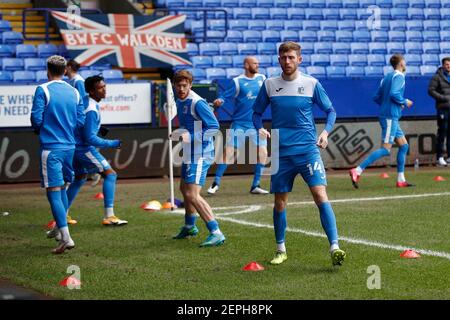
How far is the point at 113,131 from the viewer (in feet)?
61.6

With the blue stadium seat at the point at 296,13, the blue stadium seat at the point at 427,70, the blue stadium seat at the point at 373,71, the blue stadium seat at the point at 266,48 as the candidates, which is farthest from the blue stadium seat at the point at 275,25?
the blue stadium seat at the point at 427,70

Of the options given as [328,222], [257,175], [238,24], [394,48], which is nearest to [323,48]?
[394,48]

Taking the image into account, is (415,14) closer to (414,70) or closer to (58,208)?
(414,70)

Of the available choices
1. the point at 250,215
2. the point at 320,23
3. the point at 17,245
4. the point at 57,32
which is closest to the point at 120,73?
the point at 57,32

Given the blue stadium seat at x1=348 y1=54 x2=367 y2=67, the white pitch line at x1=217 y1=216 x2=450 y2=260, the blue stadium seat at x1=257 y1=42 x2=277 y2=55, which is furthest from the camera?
the blue stadium seat at x1=348 y1=54 x2=367 y2=67

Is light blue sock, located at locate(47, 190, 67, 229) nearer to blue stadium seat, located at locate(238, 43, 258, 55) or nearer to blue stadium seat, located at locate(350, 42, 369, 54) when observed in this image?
blue stadium seat, located at locate(238, 43, 258, 55)

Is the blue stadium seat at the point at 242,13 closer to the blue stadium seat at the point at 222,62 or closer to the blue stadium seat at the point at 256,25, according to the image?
the blue stadium seat at the point at 256,25

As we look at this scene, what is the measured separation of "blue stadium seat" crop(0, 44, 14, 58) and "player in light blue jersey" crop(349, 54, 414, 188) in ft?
29.0

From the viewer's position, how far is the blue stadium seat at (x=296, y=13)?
84.1ft

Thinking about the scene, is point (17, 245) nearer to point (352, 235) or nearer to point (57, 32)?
point (352, 235)

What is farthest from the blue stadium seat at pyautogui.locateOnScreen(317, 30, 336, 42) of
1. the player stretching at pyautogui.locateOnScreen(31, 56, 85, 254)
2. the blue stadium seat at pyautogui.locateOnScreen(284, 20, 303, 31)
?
the player stretching at pyautogui.locateOnScreen(31, 56, 85, 254)

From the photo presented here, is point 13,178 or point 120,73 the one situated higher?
point 120,73

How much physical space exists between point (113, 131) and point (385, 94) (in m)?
5.28

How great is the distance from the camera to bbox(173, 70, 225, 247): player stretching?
1088 centimetres
